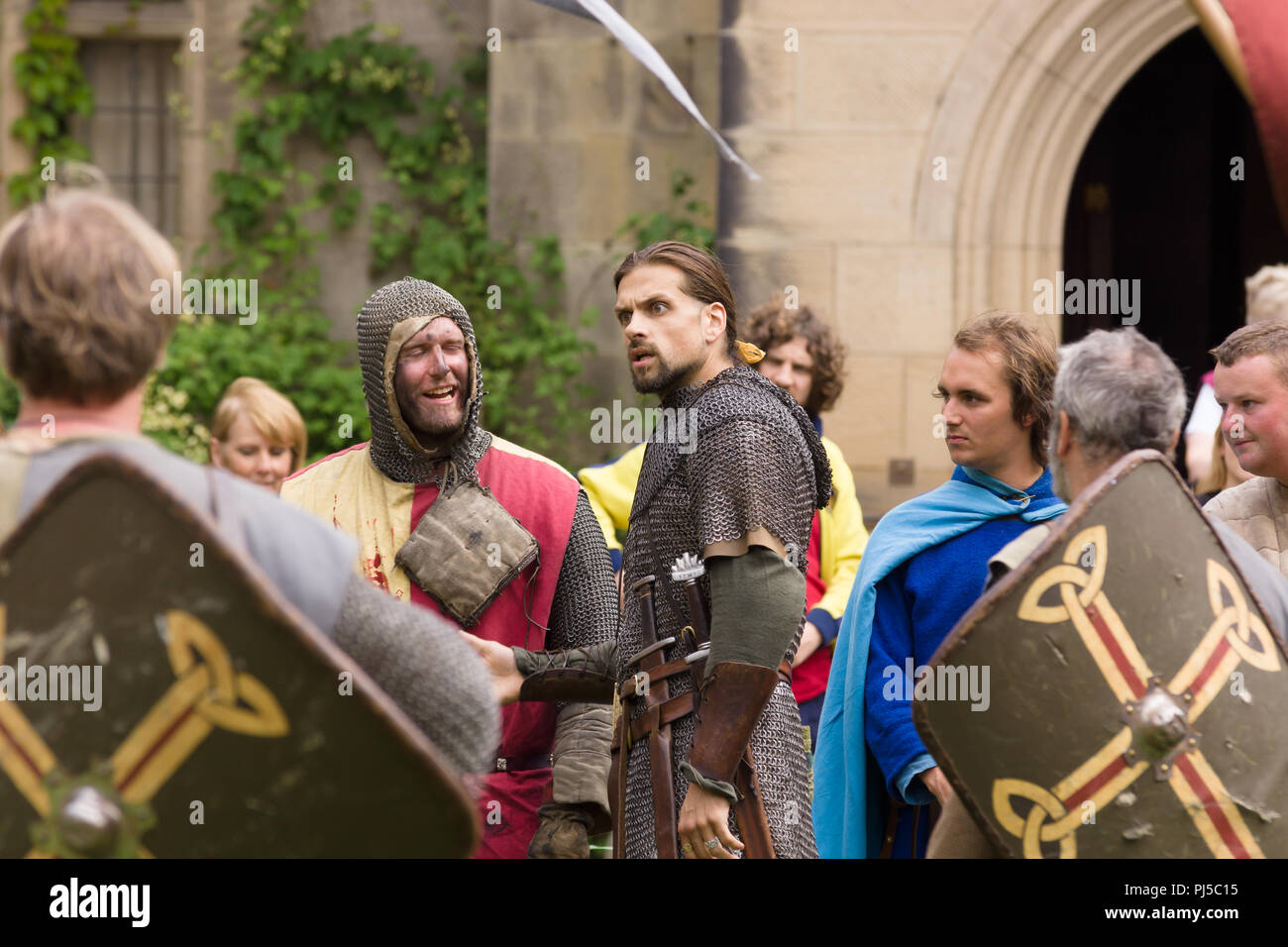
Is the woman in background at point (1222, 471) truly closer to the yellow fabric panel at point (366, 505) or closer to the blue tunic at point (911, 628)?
the blue tunic at point (911, 628)

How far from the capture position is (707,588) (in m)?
2.81

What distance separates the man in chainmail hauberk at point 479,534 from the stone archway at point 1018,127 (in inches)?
122

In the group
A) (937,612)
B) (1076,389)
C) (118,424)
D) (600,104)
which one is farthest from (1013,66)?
(118,424)

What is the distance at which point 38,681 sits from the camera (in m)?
1.61

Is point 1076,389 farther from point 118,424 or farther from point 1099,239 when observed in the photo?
point 1099,239

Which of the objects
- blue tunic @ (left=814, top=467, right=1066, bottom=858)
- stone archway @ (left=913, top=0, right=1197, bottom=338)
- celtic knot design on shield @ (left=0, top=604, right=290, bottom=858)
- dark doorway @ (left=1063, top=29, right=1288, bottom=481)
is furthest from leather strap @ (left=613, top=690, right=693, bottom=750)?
dark doorway @ (left=1063, top=29, right=1288, bottom=481)

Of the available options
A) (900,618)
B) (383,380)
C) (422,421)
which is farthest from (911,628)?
(383,380)

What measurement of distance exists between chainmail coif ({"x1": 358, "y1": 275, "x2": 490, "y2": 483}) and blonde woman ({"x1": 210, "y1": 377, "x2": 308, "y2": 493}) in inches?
50.8

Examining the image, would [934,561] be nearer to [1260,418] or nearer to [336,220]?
[1260,418]

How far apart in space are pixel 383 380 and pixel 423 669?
1518 mm

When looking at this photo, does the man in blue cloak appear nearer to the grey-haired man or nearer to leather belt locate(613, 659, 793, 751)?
leather belt locate(613, 659, 793, 751)

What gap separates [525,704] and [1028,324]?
1.32 meters

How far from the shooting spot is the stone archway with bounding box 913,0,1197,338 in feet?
19.6

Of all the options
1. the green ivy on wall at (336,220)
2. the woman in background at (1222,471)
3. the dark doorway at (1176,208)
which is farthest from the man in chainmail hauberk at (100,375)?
the dark doorway at (1176,208)
